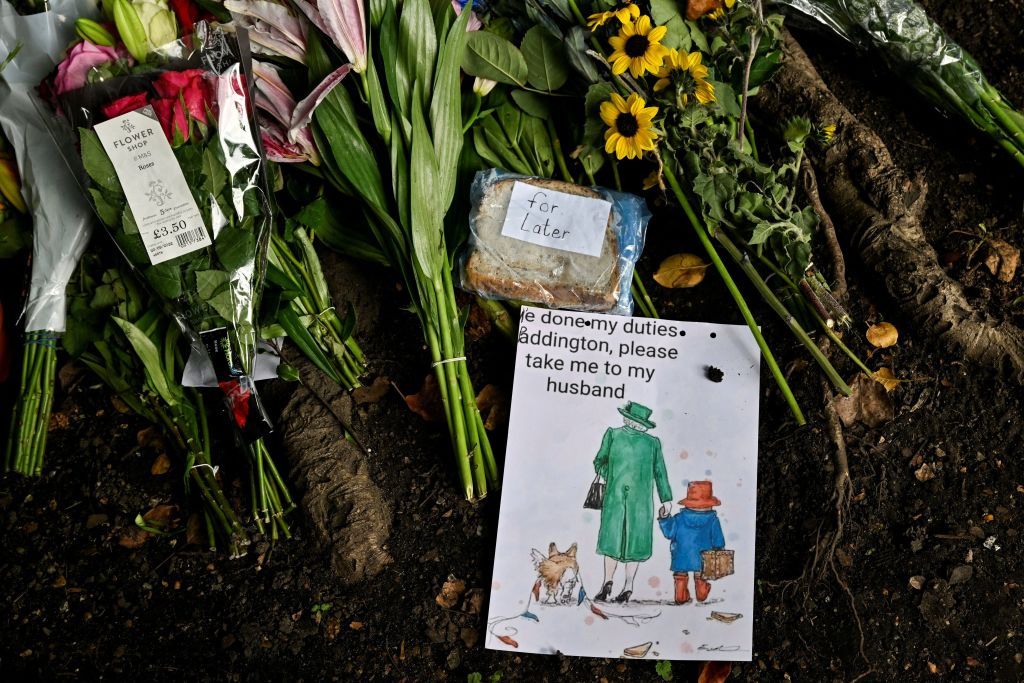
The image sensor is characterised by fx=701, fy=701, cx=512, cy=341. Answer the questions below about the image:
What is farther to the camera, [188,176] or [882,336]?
[882,336]

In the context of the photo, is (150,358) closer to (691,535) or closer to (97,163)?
(97,163)

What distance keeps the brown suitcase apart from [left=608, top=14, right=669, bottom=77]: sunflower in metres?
0.76

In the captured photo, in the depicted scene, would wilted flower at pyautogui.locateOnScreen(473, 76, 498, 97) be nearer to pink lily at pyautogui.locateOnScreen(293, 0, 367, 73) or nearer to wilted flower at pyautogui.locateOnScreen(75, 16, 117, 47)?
pink lily at pyautogui.locateOnScreen(293, 0, 367, 73)

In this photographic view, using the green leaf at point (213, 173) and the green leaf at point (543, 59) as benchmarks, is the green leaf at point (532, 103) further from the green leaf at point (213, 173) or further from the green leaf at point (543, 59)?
the green leaf at point (213, 173)

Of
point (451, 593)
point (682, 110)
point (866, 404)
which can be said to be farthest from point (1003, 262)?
point (451, 593)

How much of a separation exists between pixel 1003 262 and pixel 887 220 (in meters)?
0.22

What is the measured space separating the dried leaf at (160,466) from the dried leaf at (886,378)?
1184 mm

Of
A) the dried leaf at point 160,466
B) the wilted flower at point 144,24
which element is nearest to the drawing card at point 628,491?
the dried leaf at point 160,466

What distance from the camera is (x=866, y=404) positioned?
1.16 m

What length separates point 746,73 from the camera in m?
1.04

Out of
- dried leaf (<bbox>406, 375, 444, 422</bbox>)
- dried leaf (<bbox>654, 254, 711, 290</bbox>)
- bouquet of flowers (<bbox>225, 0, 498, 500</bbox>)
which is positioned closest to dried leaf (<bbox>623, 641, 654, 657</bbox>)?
bouquet of flowers (<bbox>225, 0, 498, 500</bbox>)

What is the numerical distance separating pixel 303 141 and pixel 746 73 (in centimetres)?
67

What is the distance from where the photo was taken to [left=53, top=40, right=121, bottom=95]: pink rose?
3.16 feet

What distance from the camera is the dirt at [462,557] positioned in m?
1.09
